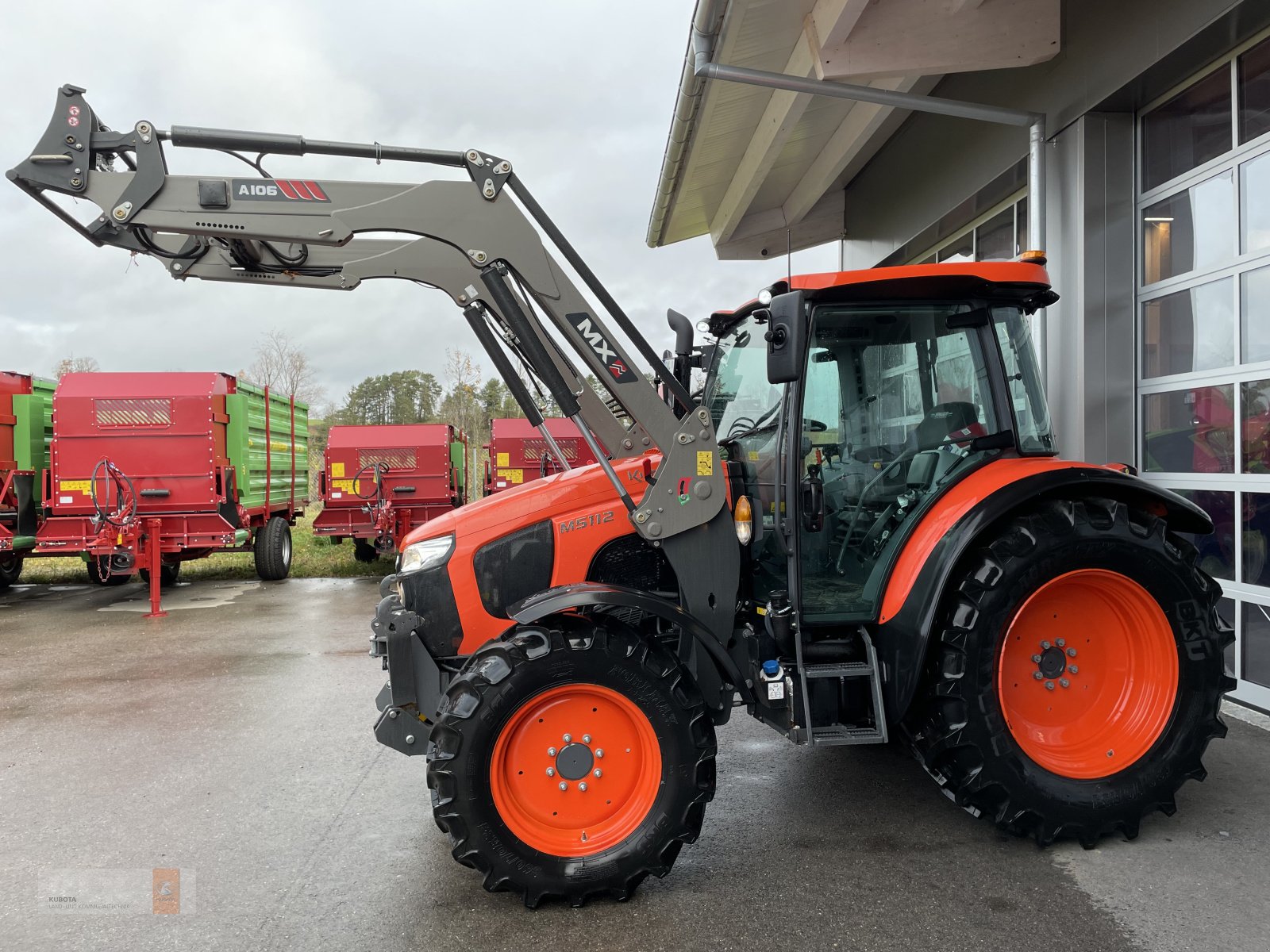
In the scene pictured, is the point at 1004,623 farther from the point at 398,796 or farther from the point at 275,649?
the point at 275,649

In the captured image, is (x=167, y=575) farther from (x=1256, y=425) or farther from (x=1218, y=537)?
(x=1256, y=425)

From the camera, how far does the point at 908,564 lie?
319 centimetres

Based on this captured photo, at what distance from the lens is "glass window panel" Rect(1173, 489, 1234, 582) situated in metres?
4.84

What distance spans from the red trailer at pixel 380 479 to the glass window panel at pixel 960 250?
6.72m

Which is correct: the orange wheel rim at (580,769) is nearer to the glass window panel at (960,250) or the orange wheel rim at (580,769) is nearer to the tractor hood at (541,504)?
the tractor hood at (541,504)

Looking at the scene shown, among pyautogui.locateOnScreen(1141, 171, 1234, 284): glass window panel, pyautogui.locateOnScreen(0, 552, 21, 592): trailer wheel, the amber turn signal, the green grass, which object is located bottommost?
the green grass

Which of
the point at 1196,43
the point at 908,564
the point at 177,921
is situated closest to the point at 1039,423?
the point at 908,564

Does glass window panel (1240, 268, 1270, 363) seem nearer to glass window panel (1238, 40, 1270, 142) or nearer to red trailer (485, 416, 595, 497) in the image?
glass window panel (1238, 40, 1270, 142)

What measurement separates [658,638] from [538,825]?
749 mm

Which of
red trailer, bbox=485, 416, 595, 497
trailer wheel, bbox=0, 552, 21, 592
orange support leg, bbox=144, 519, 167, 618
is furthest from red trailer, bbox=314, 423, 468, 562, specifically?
trailer wheel, bbox=0, 552, 21, 592

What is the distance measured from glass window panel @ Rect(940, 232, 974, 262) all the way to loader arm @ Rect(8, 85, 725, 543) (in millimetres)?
5704

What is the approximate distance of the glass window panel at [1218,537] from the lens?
15.9ft

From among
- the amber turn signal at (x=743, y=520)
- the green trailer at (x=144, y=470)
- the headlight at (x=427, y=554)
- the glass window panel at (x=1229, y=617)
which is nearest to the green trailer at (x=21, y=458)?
the green trailer at (x=144, y=470)

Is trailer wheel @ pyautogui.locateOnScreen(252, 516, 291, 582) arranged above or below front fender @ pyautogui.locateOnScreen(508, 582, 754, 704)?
below
